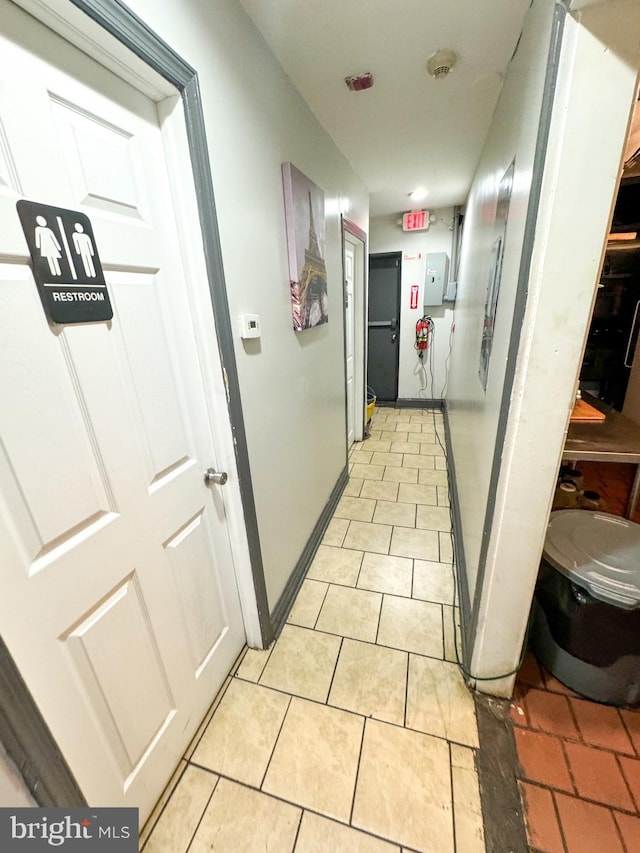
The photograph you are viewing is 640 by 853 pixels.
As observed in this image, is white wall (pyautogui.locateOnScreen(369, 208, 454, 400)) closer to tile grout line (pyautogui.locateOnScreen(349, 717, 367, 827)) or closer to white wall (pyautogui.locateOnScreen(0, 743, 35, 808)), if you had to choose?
tile grout line (pyautogui.locateOnScreen(349, 717, 367, 827))

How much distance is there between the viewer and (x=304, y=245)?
1609mm

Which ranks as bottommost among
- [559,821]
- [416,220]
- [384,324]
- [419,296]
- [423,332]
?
[559,821]

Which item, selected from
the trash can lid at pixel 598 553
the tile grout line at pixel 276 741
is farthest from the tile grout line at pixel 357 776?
the trash can lid at pixel 598 553

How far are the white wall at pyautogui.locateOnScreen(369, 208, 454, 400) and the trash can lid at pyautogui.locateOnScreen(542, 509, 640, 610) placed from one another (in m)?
3.27

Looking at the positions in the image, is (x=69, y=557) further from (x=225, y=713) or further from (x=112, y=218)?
(x=225, y=713)

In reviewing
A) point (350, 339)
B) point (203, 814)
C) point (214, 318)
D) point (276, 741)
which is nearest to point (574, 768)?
point (276, 741)

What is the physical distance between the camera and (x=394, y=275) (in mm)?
4223

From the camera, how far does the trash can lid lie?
1.08m

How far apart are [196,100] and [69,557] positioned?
1.23 m

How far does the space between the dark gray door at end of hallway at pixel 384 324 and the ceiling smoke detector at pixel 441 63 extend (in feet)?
9.11

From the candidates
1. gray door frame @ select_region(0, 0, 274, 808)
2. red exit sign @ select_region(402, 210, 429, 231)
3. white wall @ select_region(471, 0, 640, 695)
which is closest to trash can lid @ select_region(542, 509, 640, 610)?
white wall @ select_region(471, 0, 640, 695)

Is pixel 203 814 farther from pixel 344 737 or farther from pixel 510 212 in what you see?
pixel 510 212

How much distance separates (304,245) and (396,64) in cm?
80

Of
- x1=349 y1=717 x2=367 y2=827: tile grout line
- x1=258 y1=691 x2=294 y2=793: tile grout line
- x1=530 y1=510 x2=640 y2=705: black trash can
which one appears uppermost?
x1=530 y1=510 x2=640 y2=705: black trash can
